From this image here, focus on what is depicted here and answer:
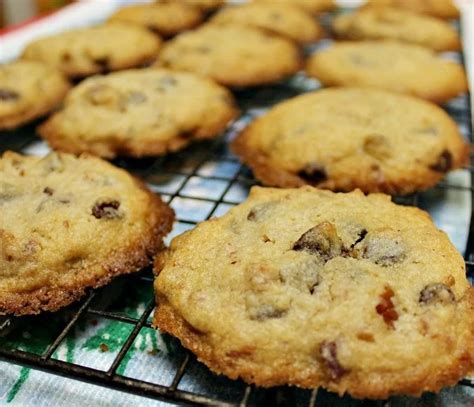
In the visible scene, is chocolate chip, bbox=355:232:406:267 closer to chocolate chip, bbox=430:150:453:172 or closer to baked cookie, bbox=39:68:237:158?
chocolate chip, bbox=430:150:453:172

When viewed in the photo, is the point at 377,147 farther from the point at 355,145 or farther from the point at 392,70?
the point at 392,70

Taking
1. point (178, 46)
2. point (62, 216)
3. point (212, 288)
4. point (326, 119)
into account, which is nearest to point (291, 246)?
point (212, 288)

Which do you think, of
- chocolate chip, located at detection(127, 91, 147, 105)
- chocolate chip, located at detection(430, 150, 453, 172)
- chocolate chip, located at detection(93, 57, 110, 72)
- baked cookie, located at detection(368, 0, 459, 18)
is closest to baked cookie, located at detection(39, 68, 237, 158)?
chocolate chip, located at detection(127, 91, 147, 105)

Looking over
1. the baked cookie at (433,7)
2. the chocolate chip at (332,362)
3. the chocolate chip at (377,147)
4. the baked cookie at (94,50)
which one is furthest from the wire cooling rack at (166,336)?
the baked cookie at (433,7)

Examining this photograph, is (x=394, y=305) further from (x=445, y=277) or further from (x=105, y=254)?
(x=105, y=254)

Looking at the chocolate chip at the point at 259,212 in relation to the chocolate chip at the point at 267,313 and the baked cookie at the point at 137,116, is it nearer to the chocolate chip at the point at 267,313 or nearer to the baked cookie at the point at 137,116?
the chocolate chip at the point at 267,313
